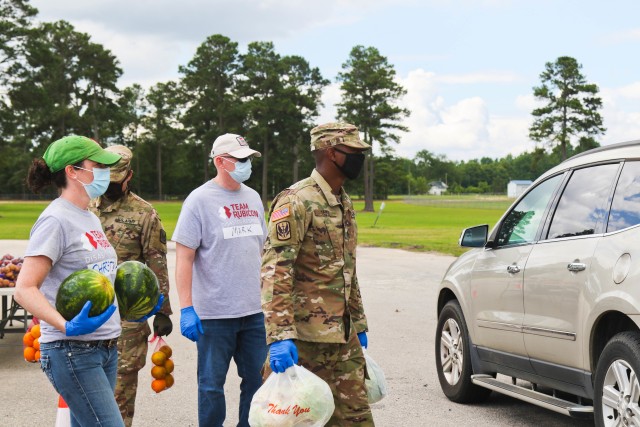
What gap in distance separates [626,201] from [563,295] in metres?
0.74

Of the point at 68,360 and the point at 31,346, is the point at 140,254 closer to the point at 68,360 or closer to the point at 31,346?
the point at 31,346

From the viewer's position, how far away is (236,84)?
97.8 m

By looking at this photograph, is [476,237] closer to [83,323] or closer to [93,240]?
[93,240]

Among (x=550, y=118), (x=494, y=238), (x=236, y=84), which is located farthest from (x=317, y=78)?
(x=494, y=238)

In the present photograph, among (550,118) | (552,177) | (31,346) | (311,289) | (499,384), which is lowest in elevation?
(499,384)

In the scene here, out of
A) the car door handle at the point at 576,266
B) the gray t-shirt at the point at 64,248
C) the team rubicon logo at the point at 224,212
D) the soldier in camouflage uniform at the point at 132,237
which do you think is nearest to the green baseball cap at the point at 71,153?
the gray t-shirt at the point at 64,248

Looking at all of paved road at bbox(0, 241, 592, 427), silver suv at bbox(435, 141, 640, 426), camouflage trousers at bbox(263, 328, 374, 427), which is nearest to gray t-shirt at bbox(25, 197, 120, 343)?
camouflage trousers at bbox(263, 328, 374, 427)

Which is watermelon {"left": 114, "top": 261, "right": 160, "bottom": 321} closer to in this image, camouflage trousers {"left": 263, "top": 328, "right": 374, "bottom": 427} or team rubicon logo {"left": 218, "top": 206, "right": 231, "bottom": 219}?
camouflage trousers {"left": 263, "top": 328, "right": 374, "bottom": 427}

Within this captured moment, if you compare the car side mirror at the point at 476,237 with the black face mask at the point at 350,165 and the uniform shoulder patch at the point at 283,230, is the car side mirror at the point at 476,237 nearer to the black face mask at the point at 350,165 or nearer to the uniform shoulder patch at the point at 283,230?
the black face mask at the point at 350,165

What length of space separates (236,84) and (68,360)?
313ft

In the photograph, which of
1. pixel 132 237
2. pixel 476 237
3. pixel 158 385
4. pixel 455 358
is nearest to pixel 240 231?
pixel 132 237

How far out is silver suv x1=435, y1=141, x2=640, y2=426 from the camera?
512cm

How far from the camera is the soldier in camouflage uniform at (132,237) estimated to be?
574cm

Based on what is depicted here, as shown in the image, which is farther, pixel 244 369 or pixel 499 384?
pixel 499 384
